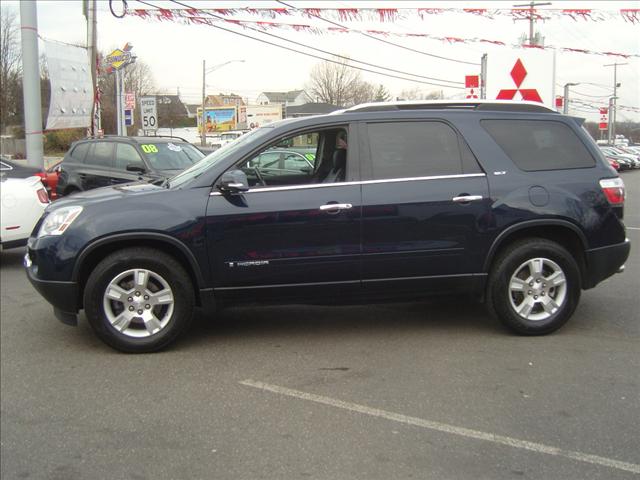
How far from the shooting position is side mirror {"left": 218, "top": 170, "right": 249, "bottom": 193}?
441 cm

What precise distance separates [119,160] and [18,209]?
10.1ft

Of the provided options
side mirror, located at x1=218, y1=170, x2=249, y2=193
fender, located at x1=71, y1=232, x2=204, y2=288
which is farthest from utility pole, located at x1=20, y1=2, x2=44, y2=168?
side mirror, located at x1=218, y1=170, x2=249, y2=193

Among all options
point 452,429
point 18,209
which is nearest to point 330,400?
point 452,429

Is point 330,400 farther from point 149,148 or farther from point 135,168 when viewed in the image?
point 149,148

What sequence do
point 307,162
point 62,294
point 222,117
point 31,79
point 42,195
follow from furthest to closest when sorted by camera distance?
point 222,117, point 31,79, point 42,195, point 307,162, point 62,294

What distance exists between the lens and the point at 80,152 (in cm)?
1120

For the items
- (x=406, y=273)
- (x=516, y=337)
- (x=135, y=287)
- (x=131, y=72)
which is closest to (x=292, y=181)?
(x=406, y=273)

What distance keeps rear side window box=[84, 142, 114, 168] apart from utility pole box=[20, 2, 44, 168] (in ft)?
6.67

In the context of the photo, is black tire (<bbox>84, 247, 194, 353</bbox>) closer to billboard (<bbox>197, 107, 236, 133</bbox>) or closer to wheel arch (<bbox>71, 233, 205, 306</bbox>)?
wheel arch (<bbox>71, 233, 205, 306</bbox>)

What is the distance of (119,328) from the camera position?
15.0ft

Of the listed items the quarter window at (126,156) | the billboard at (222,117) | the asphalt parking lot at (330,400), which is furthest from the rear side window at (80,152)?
the billboard at (222,117)

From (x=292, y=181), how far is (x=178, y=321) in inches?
57.4

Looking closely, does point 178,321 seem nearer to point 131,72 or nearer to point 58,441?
point 58,441

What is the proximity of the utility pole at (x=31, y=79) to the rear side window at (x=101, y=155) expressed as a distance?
2.03 meters
